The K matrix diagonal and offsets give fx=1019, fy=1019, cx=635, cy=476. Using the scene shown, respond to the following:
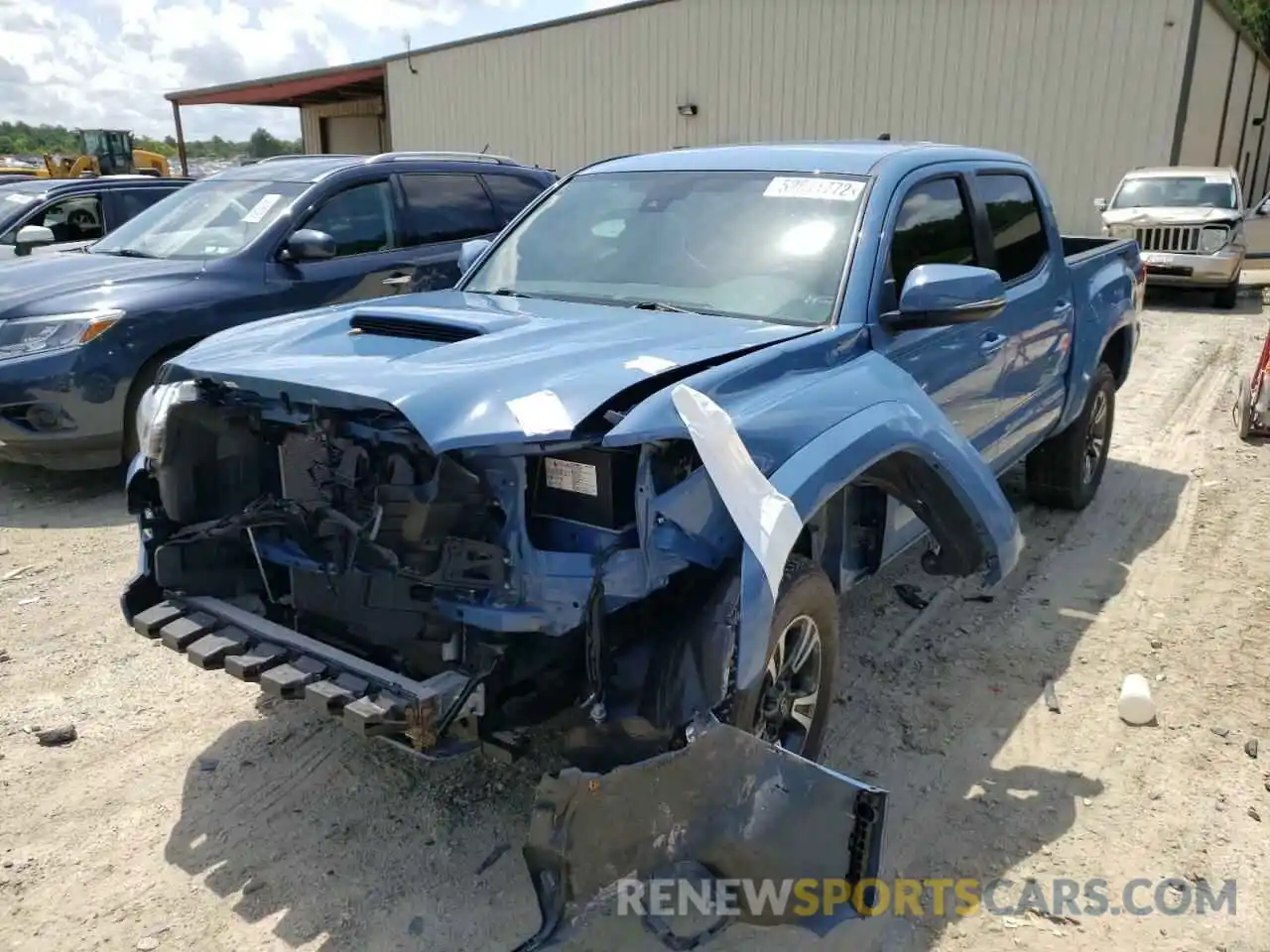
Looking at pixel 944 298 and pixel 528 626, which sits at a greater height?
pixel 944 298

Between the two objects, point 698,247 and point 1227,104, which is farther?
point 1227,104

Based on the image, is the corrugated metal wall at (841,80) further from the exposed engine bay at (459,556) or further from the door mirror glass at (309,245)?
the exposed engine bay at (459,556)

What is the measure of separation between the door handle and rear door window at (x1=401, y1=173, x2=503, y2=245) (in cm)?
423

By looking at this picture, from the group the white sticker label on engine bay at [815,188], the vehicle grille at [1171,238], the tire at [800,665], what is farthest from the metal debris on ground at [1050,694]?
the vehicle grille at [1171,238]

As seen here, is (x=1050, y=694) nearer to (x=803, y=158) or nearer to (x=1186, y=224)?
(x=803, y=158)

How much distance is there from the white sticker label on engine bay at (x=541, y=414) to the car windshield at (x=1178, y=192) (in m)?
14.8

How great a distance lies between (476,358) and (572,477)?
45cm

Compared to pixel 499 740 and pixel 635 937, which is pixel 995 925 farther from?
pixel 499 740

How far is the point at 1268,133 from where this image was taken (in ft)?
103

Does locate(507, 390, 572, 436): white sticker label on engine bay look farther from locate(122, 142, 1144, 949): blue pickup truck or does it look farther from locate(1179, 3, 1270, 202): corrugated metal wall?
locate(1179, 3, 1270, 202): corrugated metal wall

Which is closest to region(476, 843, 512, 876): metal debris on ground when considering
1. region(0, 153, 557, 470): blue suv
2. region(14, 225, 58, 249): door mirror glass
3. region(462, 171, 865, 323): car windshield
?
region(462, 171, 865, 323): car windshield

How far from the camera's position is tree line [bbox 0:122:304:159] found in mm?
52562

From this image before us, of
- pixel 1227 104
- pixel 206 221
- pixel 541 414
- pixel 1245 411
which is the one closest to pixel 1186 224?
pixel 1245 411

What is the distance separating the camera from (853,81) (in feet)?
63.3
